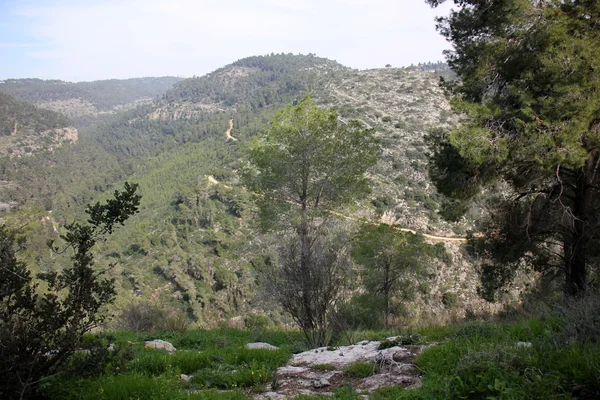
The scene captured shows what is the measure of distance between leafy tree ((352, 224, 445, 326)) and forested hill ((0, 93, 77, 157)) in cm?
10212

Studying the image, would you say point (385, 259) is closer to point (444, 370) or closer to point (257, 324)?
point (257, 324)

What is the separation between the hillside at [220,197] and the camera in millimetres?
23672

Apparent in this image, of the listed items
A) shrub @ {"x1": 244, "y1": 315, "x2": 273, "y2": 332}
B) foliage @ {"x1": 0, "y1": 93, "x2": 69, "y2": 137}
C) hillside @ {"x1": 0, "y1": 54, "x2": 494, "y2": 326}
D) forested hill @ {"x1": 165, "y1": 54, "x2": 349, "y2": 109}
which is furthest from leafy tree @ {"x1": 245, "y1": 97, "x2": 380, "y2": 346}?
foliage @ {"x1": 0, "y1": 93, "x2": 69, "y2": 137}

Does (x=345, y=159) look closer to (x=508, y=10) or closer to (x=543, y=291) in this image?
(x=508, y=10)

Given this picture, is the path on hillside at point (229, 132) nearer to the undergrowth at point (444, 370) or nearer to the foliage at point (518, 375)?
the undergrowth at point (444, 370)

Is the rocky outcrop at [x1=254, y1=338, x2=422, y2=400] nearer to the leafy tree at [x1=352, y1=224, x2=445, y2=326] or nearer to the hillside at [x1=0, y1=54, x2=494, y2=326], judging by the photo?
the hillside at [x1=0, y1=54, x2=494, y2=326]

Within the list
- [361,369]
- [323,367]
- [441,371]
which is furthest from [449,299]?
[441,371]

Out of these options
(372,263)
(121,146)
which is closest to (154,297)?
(372,263)

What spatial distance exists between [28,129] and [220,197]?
87766 mm

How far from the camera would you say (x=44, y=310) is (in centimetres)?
316

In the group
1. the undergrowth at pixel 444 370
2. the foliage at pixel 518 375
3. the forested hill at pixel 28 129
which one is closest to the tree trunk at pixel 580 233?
the undergrowth at pixel 444 370

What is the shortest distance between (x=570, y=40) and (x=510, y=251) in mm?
4671

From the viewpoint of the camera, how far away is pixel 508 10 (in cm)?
632

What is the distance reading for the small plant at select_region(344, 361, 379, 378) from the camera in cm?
357
